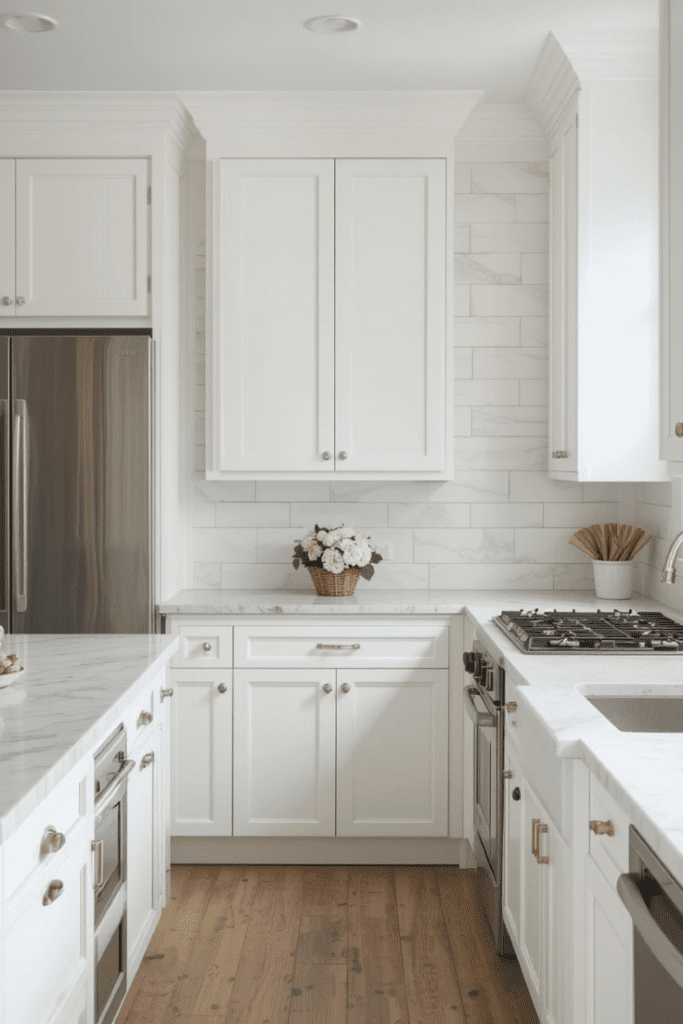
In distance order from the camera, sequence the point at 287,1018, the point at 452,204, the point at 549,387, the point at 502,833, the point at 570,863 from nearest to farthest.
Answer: the point at 570,863 < the point at 287,1018 < the point at 502,833 < the point at 452,204 < the point at 549,387

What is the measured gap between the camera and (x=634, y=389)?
11.2ft

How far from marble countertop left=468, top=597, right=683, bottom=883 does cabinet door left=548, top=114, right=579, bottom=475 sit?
3.18 ft

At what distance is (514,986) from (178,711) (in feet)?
4.88

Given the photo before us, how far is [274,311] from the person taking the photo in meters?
3.67

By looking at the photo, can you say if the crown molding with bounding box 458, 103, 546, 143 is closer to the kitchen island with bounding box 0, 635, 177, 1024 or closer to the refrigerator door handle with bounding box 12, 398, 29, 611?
the refrigerator door handle with bounding box 12, 398, 29, 611

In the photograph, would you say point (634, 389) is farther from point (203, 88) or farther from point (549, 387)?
point (203, 88)

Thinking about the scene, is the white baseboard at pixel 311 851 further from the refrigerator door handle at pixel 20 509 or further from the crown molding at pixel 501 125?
the crown molding at pixel 501 125

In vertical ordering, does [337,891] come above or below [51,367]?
below

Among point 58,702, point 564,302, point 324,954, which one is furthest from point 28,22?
point 324,954

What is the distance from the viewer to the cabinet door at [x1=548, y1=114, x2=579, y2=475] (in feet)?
11.3

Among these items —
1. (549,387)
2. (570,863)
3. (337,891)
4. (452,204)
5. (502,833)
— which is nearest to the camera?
(570,863)

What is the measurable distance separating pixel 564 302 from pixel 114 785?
2400 millimetres

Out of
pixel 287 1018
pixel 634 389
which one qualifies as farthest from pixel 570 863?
pixel 634 389

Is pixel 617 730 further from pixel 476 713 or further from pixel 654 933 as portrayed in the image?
pixel 476 713
